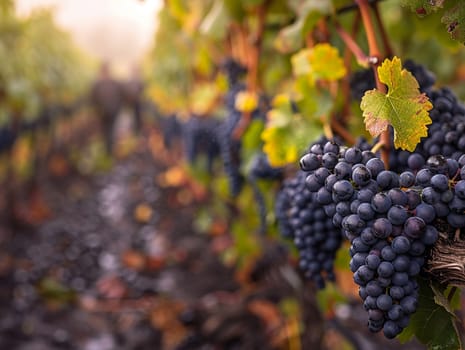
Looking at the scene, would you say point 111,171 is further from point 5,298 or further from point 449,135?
point 449,135

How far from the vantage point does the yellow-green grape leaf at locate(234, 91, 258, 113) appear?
1800mm

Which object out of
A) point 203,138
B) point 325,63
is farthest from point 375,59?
point 203,138

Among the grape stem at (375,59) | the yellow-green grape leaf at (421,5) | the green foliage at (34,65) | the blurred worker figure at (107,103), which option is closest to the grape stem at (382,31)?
the grape stem at (375,59)

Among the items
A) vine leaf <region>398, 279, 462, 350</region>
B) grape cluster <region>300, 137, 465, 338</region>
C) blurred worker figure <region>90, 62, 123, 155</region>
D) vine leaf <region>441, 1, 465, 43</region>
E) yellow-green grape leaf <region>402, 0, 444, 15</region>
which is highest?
blurred worker figure <region>90, 62, 123, 155</region>

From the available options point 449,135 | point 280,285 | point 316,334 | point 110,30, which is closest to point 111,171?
point 280,285

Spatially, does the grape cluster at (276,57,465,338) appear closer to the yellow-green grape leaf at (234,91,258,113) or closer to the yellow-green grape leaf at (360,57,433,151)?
the yellow-green grape leaf at (360,57,433,151)

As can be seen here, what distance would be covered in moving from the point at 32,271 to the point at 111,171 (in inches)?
236

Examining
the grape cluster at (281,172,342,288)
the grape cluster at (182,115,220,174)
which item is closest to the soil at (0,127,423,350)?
the grape cluster at (182,115,220,174)

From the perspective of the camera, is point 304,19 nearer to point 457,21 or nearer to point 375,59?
point 375,59

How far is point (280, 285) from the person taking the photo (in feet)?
10.6

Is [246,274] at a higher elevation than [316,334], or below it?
higher

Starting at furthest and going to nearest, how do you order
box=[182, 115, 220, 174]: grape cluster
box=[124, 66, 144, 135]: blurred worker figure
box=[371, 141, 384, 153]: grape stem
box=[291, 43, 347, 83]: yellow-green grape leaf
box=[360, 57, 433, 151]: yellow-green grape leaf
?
box=[124, 66, 144, 135]: blurred worker figure, box=[182, 115, 220, 174]: grape cluster, box=[291, 43, 347, 83]: yellow-green grape leaf, box=[371, 141, 384, 153]: grape stem, box=[360, 57, 433, 151]: yellow-green grape leaf

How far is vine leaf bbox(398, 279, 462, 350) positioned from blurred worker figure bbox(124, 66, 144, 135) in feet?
37.0

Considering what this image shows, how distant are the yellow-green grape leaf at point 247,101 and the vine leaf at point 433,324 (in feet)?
3.83
